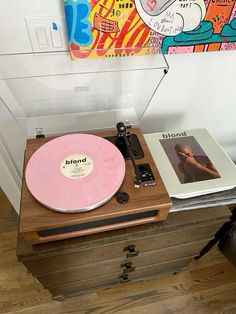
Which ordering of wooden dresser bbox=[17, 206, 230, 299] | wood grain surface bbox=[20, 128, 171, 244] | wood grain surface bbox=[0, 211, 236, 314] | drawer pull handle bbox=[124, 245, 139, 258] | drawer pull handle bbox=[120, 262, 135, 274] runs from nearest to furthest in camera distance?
wood grain surface bbox=[20, 128, 171, 244]
wooden dresser bbox=[17, 206, 230, 299]
drawer pull handle bbox=[124, 245, 139, 258]
drawer pull handle bbox=[120, 262, 135, 274]
wood grain surface bbox=[0, 211, 236, 314]

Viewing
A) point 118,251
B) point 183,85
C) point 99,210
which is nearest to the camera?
point 99,210

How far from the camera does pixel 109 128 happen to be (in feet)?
2.83

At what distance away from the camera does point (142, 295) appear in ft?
4.09

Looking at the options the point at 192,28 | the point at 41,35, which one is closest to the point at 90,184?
the point at 41,35

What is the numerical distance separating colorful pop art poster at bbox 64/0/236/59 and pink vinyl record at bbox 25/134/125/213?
282 millimetres

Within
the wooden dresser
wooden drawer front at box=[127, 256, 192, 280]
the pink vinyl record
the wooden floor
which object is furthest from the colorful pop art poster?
the wooden floor

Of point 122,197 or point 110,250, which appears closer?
point 122,197

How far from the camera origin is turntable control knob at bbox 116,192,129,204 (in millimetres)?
603

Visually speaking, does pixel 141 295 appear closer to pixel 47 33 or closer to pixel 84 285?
pixel 84 285

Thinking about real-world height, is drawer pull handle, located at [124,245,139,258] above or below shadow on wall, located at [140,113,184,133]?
below

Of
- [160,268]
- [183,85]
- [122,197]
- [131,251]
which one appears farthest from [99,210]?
[160,268]

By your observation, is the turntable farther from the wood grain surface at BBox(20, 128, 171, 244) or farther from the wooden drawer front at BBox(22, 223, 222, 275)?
the wooden drawer front at BBox(22, 223, 222, 275)

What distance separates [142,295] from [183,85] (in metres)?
1.05

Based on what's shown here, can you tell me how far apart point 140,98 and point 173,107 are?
0.77 feet
